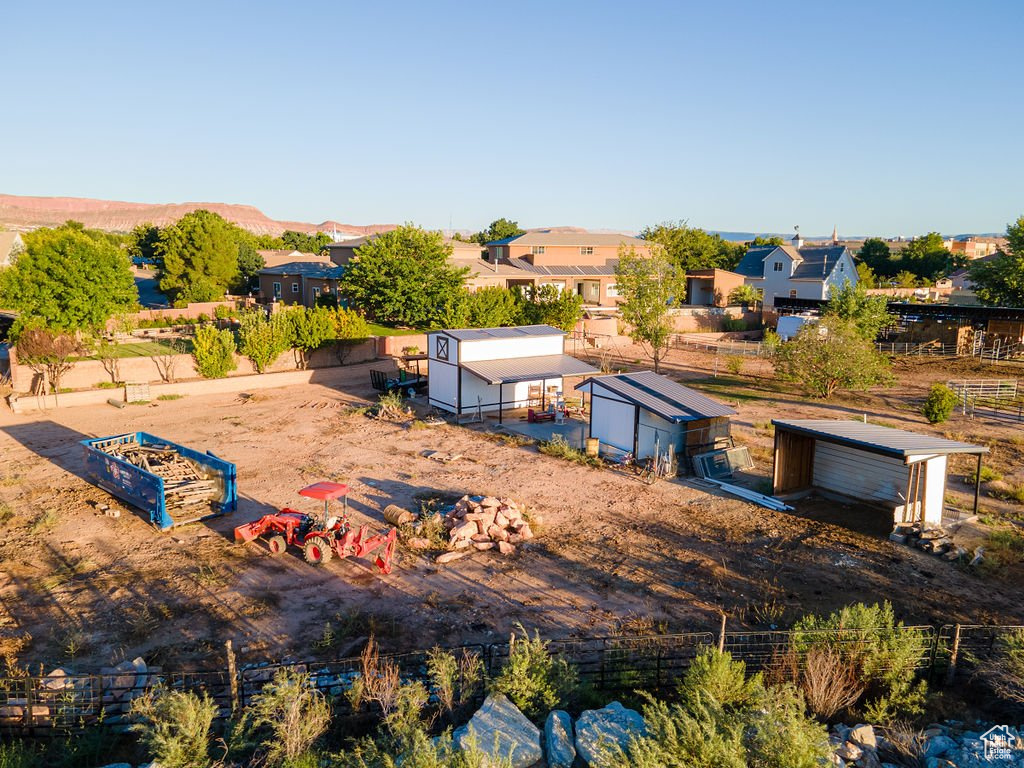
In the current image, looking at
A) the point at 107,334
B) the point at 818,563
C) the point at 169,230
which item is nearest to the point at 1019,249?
the point at 818,563

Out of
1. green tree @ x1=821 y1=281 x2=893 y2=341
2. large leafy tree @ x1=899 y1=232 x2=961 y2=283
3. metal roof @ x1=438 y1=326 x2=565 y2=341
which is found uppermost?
large leafy tree @ x1=899 y1=232 x2=961 y2=283

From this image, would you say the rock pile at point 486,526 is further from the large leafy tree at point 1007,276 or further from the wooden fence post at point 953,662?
the large leafy tree at point 1007,276

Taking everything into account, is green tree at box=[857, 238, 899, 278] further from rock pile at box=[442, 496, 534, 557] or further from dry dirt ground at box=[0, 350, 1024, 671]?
rock pile at box=[442, 496, 534, 557]

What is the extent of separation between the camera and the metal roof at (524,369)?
98.4 feet

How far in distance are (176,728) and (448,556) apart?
26.6ft

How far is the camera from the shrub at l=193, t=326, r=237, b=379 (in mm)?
36094

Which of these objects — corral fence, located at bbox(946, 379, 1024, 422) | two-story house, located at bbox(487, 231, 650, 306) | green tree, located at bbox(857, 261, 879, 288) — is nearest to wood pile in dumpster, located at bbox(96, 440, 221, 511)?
corral fence, located at bbox(946, 379, 1024, 422)

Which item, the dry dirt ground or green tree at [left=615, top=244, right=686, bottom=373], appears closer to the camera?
the dry dirt ground

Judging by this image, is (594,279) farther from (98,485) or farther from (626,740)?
(626,740)

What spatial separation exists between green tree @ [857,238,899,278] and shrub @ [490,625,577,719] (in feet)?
357

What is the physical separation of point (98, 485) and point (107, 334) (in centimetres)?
2869

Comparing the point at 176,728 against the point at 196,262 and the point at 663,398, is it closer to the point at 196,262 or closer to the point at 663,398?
the point at 663,398

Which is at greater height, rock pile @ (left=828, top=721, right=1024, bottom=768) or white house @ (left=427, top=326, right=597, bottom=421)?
white house @ (left=427, top=326, right=597, bottom=421)

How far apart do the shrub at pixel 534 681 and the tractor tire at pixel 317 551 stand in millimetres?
7016
